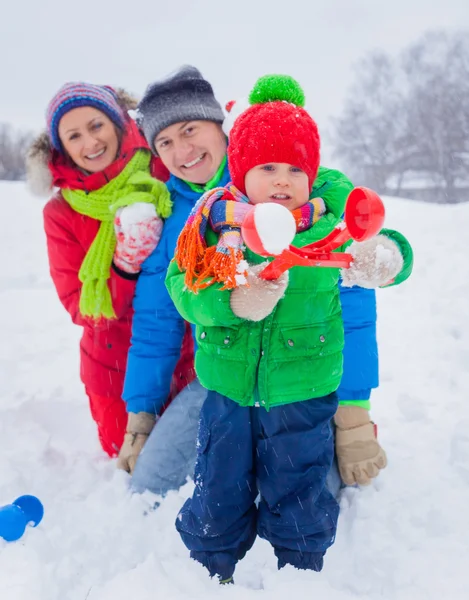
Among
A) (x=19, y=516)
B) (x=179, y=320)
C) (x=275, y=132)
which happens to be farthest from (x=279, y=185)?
(x=19, y=516)

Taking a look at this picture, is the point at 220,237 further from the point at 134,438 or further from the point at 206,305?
the point at 134,438

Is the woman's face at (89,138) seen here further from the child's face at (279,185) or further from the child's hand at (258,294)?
the child's hand at (258,294)

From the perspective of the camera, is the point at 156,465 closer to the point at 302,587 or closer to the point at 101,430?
the point at 101,430

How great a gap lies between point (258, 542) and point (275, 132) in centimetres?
139

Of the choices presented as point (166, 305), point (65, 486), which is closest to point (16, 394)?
point (65, 486)

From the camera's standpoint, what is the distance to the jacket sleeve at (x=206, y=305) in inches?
53.9

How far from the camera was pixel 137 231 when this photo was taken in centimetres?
218

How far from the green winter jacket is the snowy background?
53 centimetres

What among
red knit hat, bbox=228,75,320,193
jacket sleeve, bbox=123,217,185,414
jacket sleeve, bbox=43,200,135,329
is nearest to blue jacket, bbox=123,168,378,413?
jacket sleeve, bbox=123,217,185,414

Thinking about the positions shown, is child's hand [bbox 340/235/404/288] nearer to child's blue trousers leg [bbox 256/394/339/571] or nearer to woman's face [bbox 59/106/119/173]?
child's blue trousers leg [bbox 256/394/339/571]

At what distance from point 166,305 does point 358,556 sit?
1204 mm

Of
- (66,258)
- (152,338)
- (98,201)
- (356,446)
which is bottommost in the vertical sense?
(356,446)

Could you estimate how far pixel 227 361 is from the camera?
5.15ft

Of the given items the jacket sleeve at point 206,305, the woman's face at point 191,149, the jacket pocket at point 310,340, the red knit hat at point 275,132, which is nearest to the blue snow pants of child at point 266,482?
the jacket pocket at point 310,340
